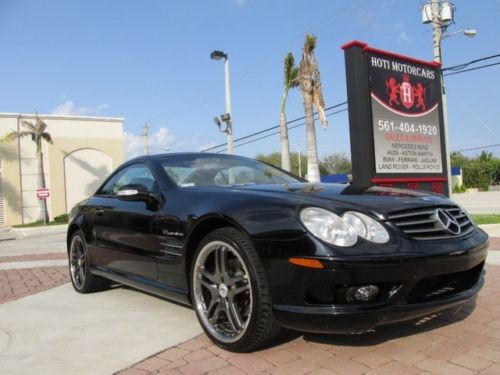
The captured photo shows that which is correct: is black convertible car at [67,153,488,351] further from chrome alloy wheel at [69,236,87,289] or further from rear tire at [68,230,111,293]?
chrome alloy wheel at [69,236,87,289]

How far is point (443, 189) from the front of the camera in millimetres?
10000

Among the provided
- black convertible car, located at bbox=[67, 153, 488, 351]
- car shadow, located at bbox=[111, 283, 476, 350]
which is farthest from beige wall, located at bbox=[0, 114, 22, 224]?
car shadow, located at bbox=[111, 283, 476, 350]

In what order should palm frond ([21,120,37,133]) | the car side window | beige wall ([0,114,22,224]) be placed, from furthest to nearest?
beige wall ([0,114,22,224]), palm frond ([21,120,37,133]), the car side window

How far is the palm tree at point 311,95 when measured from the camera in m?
19.7

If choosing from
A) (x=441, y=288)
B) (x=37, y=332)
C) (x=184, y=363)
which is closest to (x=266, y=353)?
(x=184, y=363)

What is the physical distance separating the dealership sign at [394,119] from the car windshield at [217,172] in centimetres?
414

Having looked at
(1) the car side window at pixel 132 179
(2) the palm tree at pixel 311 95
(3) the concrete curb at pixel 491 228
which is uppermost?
(2) the palm tree at pixel 311 95

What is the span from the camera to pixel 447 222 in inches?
120

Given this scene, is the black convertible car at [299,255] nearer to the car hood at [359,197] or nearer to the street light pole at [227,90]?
the car hood at [359,197]

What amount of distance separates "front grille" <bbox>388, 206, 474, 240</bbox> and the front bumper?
0.15 m

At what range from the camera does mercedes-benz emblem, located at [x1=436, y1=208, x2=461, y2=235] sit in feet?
9.83

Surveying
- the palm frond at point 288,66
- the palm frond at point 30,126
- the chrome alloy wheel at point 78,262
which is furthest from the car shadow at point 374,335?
the palm frond at point 30,126

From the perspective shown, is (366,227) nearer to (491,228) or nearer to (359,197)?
(359,197)

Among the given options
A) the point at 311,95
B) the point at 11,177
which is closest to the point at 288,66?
the point at 311,95
